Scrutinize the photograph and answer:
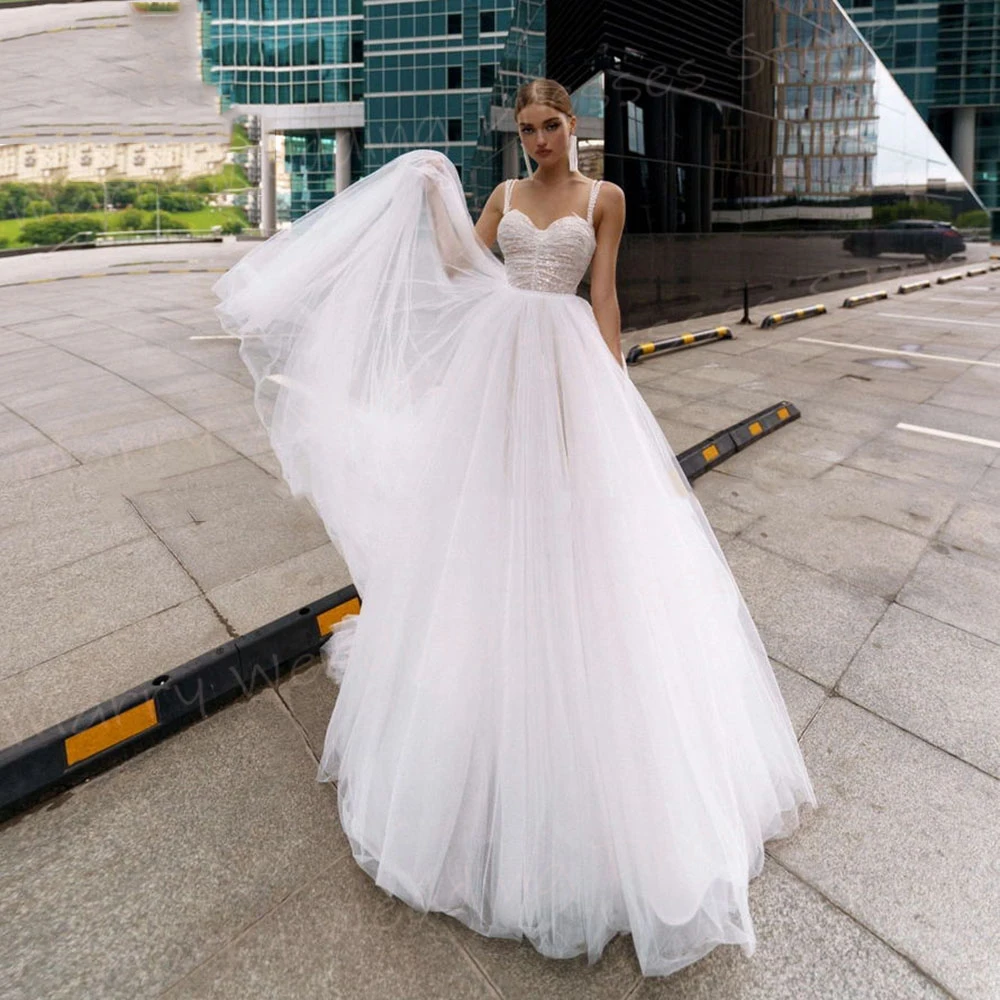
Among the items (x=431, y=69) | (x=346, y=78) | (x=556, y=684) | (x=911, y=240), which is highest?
(x=346, y=78)

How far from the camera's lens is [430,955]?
71.0 inches

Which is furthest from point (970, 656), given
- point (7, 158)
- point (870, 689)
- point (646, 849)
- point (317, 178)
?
point (317, 178)

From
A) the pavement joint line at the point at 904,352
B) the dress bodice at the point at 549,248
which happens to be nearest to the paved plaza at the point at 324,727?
the dress bodice at the point at 549,248

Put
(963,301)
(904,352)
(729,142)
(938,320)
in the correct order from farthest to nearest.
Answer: (963,301), (938,320), (729,142), (904,352)

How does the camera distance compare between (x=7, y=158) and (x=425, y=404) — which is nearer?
(x=425, y=404)

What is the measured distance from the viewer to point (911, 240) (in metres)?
26.5

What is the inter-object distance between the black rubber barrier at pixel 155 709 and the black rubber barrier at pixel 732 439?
136 inches

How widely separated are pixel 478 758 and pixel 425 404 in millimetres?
1253

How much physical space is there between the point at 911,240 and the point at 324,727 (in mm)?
31601

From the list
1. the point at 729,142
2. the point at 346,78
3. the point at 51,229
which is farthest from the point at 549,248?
the point at 346,78

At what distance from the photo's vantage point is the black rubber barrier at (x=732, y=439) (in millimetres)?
5570

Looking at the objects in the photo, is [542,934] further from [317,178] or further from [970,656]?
[317,178]

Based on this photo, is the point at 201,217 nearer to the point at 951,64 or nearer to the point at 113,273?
the point at 113,273

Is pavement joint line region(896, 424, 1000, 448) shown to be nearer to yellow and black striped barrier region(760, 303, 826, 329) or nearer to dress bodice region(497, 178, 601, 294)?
dress bodice region(497, 178, 601, 294)
